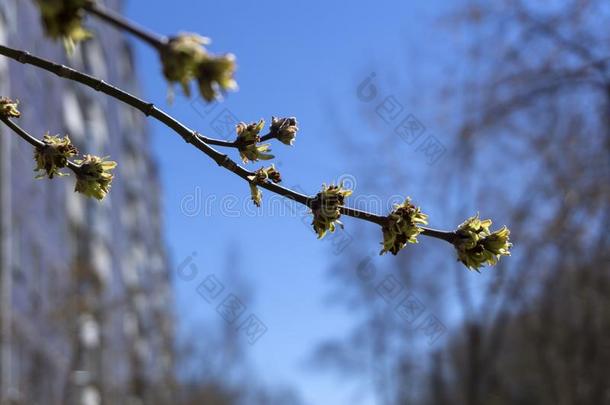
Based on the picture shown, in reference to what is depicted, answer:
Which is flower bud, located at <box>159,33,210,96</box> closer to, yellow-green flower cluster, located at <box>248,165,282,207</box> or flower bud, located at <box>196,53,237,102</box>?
flower bud, located at <box>196,53,237,102</box>

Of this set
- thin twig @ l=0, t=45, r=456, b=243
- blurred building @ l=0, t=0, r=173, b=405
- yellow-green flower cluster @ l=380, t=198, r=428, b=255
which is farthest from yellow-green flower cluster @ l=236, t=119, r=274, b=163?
blurred building @ l=0, t=0, r=173, b=405

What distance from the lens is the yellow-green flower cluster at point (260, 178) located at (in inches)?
74.5

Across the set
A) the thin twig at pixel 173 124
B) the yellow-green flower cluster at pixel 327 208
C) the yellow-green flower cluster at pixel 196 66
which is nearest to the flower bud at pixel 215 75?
the yellow-green flower cluster at pixel 196 66

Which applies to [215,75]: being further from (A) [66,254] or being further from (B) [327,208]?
(A) [66,254]

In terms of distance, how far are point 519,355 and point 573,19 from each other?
11672 millimetres

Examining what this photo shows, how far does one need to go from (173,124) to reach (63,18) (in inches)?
20.4

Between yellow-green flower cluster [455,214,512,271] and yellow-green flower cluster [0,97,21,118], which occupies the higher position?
yellow-green flower cluster [0,97,21,118]

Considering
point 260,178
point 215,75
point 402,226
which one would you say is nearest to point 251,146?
point 260,178

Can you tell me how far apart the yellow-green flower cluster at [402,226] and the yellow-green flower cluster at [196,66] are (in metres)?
0.65

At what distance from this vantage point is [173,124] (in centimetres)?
174

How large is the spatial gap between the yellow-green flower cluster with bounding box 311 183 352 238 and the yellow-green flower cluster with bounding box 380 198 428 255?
104mm

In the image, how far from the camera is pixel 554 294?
1327cm

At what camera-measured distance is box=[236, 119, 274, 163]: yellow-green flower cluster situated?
6.15ft

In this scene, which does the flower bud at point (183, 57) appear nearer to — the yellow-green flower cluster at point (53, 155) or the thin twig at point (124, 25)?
the thin twig at point (124, 25)
